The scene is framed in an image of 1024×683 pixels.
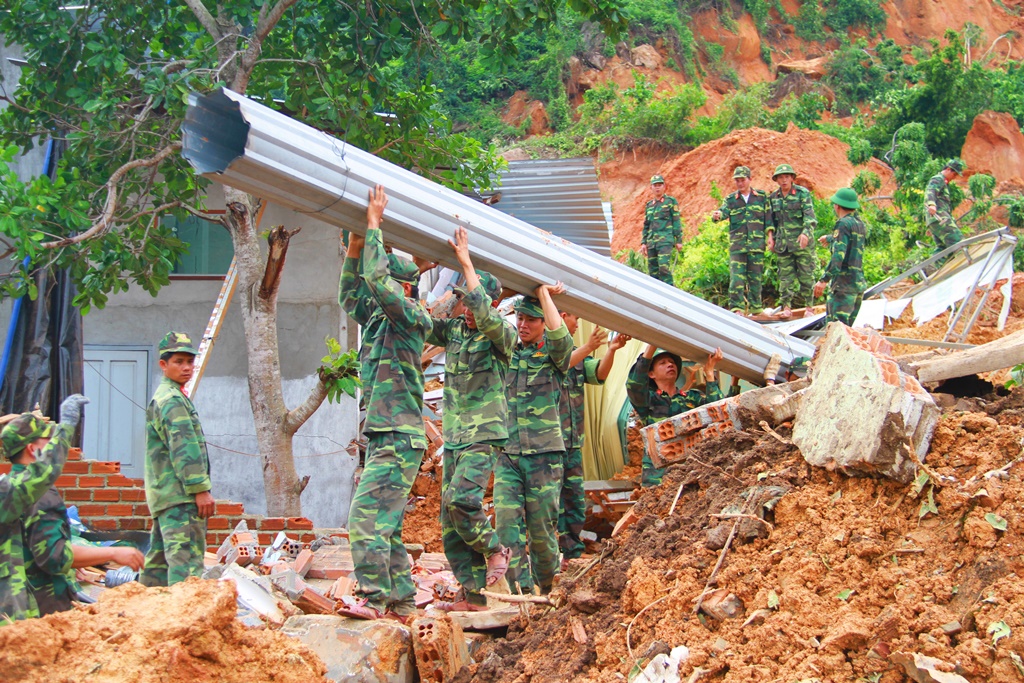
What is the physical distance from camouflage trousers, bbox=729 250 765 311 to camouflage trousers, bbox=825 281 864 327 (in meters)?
2.24

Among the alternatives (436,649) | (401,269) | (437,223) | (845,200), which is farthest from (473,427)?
(845,200)

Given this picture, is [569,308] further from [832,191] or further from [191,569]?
[832,191]

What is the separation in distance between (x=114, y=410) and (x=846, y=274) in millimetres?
7537

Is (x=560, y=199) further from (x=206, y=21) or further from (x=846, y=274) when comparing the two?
(x=206, y=21)

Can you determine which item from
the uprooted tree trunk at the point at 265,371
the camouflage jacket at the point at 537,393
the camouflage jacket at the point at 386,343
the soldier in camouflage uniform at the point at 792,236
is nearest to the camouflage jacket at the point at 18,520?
the camouflage jacket at the point at 386,343

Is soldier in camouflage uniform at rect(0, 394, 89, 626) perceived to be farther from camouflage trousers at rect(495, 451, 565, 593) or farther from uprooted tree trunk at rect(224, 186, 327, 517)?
uprooted tree trunk at rect(224, 186, 327, 517)

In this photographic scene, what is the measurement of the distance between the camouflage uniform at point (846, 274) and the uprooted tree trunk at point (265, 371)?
502 cm

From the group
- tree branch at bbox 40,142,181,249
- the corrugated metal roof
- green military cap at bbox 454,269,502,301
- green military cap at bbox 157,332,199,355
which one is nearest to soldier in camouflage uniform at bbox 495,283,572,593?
green military cap at bbox 454,269,502,301

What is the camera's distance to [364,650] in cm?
526

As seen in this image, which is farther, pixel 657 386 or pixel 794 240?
pixel 794 240

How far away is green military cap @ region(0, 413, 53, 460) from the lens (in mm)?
5395

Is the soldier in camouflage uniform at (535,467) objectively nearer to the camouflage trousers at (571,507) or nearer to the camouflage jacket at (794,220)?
the camouflage trousers at (571,507)

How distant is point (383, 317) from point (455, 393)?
753 mm

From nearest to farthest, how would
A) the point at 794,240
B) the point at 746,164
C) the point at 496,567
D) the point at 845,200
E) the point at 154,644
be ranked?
the point at 154,644, the point at 496,567, the point at 845,200, the point at 794,240, the point at 746,164
